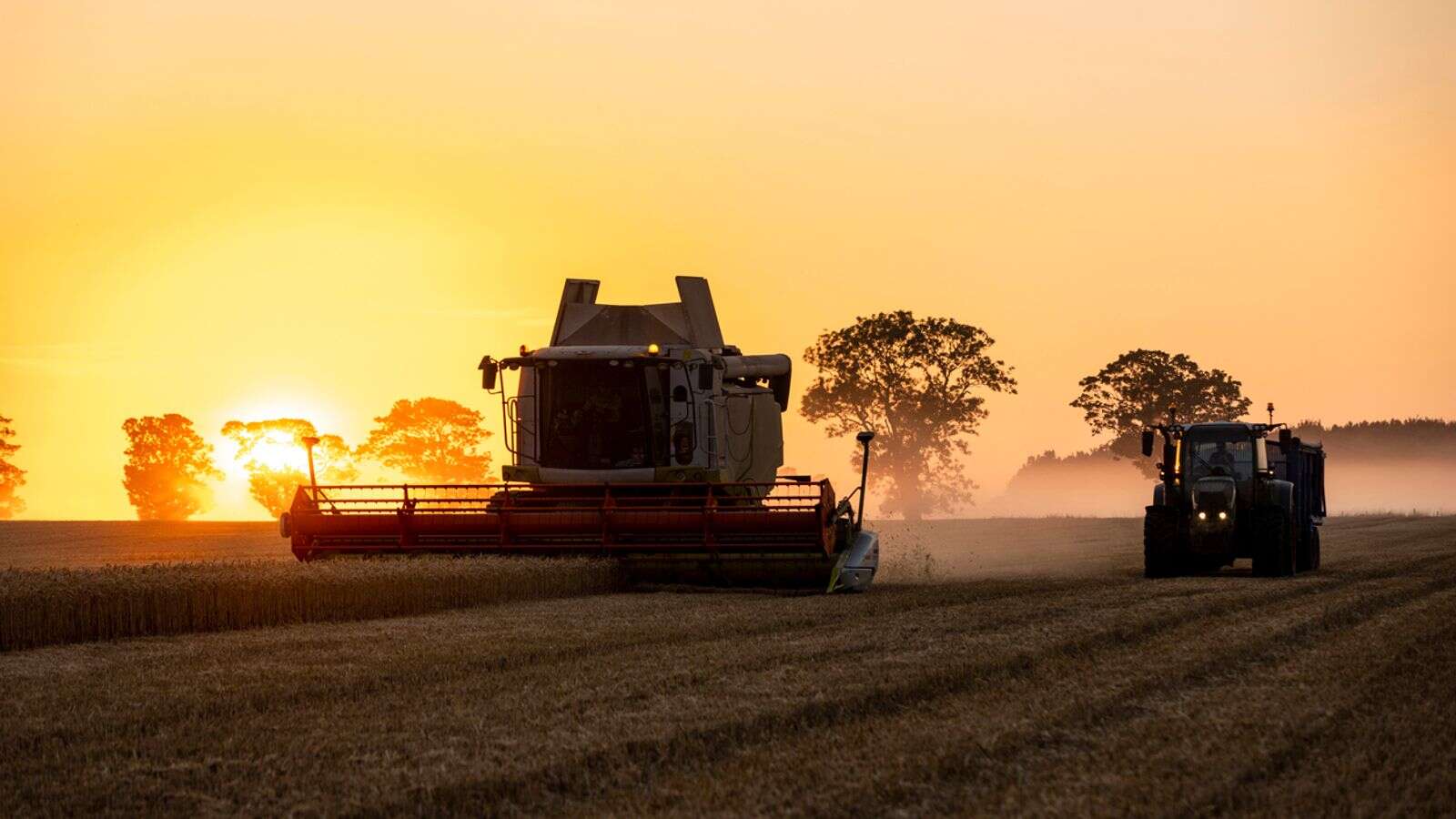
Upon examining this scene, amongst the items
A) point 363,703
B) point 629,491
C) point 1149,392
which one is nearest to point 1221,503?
point 629,491

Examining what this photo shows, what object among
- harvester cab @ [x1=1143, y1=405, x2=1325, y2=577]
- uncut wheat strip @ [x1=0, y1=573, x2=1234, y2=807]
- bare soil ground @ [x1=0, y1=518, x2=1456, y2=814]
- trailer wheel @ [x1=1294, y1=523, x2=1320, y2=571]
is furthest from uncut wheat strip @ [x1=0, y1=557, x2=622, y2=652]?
trailer wheel @ [x1=1294, y1=523, x2=1320, y2=571]

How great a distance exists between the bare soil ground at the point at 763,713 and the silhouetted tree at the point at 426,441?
5256 cm

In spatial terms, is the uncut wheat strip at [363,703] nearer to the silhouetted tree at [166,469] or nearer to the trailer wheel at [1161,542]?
the trailer wheel at [1161,542]

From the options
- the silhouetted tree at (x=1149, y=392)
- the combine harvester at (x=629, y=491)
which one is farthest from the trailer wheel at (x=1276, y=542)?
the silhouetted tree at (x=1149, y=392)

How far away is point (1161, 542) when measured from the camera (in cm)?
2412

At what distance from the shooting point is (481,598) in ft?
61.0

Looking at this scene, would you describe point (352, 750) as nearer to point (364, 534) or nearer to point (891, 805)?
point (891, 805)

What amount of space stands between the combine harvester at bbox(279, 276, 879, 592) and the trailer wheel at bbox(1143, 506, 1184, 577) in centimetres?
530

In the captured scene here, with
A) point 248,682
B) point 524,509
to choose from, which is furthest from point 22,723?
point 524,509

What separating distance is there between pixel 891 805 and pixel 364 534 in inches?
572

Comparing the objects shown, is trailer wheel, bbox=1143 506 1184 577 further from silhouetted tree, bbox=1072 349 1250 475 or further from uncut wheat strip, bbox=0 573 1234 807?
silhouetted tree, bbox=1072 349 1250 475

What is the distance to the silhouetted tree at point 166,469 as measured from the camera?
6700 cm

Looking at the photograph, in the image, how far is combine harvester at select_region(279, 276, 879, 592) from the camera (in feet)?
64.8

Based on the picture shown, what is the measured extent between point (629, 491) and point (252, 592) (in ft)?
20.2
